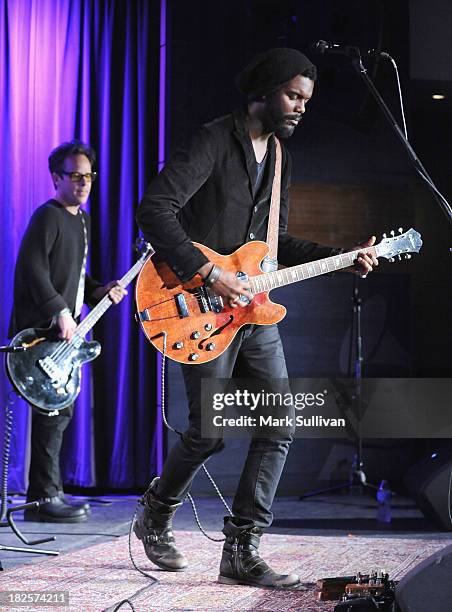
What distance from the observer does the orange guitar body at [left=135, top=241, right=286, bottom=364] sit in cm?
338

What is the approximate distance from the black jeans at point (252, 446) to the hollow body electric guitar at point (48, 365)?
1.40 m

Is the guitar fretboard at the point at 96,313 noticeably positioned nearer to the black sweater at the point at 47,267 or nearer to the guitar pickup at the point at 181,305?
the black sweater at the point at 47,267

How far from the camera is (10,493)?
19.9 feet

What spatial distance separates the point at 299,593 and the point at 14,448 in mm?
3312

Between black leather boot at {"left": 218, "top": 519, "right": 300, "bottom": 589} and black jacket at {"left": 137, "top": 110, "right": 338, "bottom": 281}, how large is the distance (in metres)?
1.02

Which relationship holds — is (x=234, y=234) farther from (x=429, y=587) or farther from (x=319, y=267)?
(x=429, y=587)

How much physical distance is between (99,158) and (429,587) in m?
4.64

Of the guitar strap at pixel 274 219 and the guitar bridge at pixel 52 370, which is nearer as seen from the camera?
the guitar strap at pixel 274 219

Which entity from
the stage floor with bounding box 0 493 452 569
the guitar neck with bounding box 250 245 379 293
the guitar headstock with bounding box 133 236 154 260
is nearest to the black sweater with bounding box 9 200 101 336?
the guitar headstock with bounding box 133 236 154 260

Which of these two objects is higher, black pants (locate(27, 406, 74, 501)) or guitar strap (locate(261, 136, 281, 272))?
guitar strap (locate(261, 136, 281, 272))

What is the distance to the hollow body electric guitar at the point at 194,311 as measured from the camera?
11.1ft

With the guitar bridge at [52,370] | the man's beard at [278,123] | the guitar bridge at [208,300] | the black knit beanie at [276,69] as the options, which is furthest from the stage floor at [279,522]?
the black knit beanie at [276,69]

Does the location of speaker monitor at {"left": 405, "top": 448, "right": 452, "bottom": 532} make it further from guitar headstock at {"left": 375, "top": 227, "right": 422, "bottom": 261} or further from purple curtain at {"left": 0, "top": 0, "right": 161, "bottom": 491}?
purple curtain at {"left": 0, "top": 0, "right": 161, "bottom": 491}

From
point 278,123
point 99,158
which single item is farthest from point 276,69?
point 99,158
